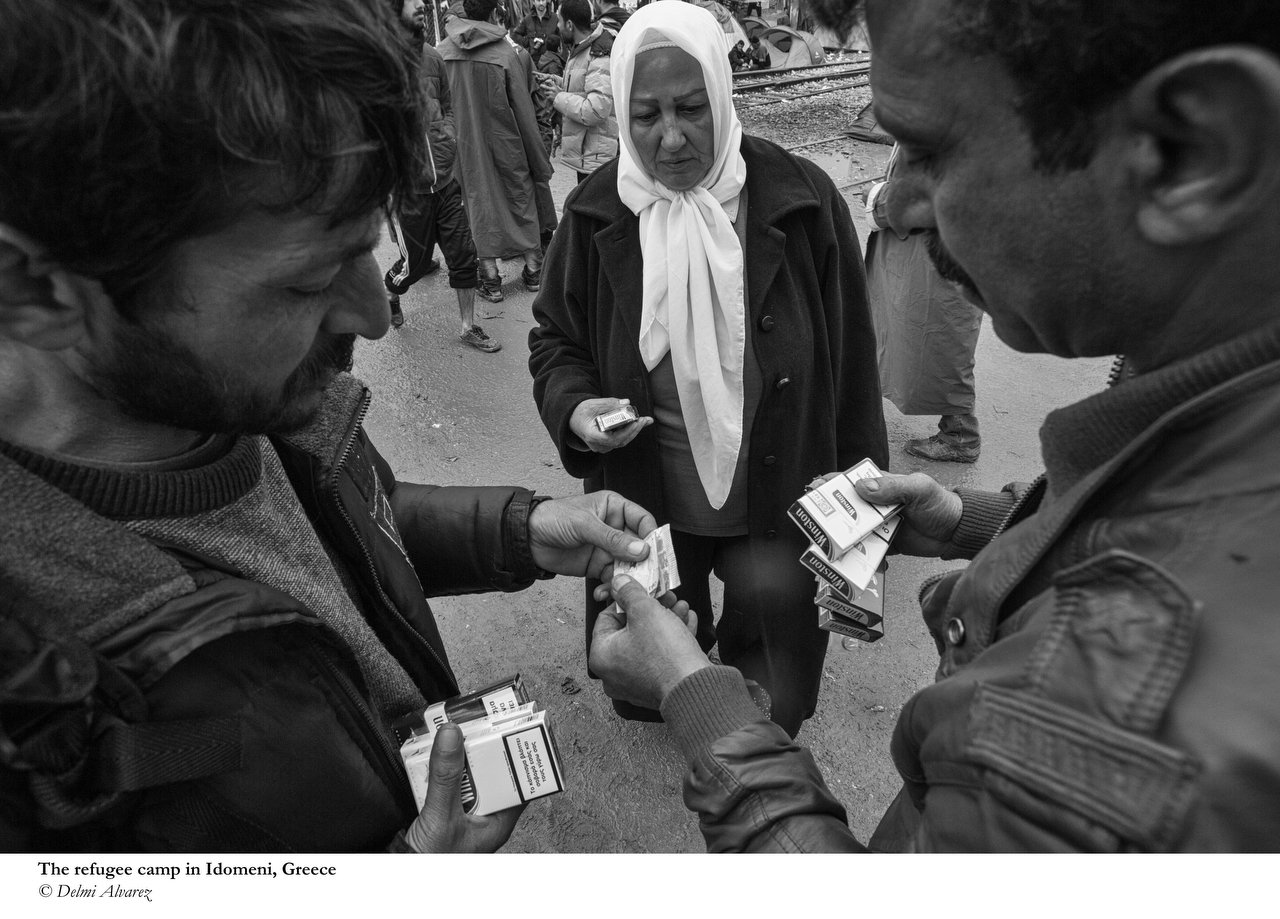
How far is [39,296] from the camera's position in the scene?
1.01 m

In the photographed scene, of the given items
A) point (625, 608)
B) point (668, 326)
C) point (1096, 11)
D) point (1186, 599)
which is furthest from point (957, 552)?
point (1096, 11)

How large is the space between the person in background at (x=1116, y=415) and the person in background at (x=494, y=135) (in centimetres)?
550

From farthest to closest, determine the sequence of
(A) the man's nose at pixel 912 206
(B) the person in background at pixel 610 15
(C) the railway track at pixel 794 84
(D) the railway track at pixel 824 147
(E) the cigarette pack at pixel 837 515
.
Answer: (C) the railway track at pixel 794 84 < (D) the railway track at pixel 824 147 < (B) the person in background at pixel 610 15 < (E) the cigarette pack at pixel 837 515 < (A) the man's nose at pixel 912 206

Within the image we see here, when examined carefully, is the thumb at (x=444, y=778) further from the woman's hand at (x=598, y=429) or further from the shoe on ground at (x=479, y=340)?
the shoe on ground at (x=479, y=340)

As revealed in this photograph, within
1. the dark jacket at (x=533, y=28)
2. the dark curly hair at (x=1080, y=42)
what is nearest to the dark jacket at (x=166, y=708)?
the dark curly hair at (x=1080, y=42)

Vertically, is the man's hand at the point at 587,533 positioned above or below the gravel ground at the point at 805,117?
above

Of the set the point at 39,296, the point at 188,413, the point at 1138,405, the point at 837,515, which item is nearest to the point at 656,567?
the point at 837,515

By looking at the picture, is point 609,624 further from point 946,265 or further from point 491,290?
point 491,290

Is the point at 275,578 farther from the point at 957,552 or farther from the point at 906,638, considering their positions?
the point at 906,638

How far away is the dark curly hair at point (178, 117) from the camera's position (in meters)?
0.87

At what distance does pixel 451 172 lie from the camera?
576 cm

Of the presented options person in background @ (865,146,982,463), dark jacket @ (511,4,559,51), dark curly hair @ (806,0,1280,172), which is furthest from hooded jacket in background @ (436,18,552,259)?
dark jacket @ (511,4,559,51)

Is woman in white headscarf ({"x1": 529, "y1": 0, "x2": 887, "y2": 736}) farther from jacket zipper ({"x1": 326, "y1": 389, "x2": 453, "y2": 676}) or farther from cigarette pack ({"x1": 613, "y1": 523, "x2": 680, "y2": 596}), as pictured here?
jacket zipper ({"x1": 326, "y1": 389, "x2": 453, "y2": 676})

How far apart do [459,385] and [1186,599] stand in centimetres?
509
